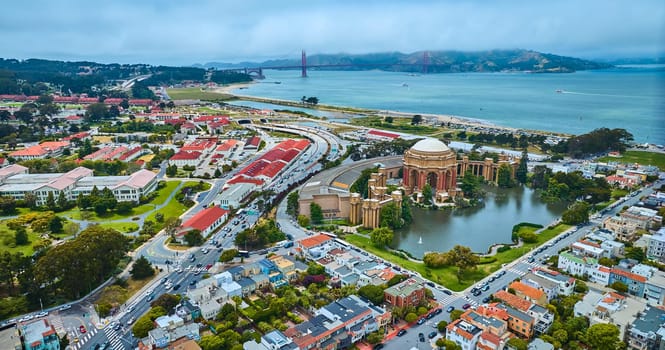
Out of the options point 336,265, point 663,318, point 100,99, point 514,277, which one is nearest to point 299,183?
point 336,265

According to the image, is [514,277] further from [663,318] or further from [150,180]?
[150,180]

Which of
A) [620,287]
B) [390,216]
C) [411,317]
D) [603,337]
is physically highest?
[390,216]

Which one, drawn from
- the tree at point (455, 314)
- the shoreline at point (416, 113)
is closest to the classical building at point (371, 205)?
the tree at point (455, 314)

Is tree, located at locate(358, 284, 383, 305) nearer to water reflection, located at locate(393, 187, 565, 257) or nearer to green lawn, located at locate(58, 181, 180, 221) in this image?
water reflection, located at locate(393, 187, 565, 257)

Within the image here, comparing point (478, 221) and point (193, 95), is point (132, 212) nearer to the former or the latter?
point (478, 221)

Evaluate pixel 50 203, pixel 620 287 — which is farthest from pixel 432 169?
pixel 50 203

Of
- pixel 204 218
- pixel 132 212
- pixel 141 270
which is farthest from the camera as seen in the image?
pixel 132 212

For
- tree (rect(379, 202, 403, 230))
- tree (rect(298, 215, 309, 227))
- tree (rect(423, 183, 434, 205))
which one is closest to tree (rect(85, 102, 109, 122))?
tree (rect(298, 215, 309, 227))
